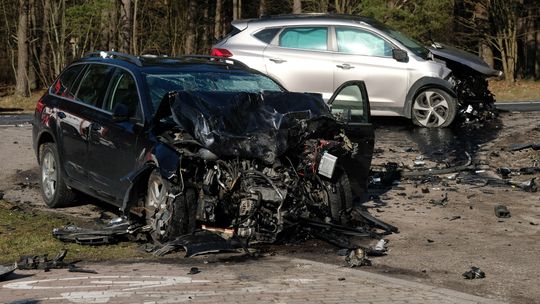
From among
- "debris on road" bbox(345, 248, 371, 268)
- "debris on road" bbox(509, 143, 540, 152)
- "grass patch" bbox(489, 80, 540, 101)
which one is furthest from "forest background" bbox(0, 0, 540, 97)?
"debris on road" bbox(345, 248, 371, 268)

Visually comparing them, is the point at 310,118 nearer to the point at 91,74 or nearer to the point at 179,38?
the point at 91,74

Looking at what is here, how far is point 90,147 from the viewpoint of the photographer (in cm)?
940

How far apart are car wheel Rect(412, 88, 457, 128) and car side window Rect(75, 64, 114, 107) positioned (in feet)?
22.6

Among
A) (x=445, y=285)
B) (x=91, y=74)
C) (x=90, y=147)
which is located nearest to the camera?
(x=445, y=285)

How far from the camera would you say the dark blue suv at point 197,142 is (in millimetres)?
7938

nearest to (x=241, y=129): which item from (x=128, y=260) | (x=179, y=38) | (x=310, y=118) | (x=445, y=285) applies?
(x=310, y=118)

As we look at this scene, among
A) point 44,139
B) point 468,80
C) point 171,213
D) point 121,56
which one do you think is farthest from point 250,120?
point 468,80

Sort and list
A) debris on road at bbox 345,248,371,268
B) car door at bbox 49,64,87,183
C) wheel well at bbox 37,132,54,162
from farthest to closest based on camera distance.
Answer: wheel well at bbox 37,132,54,162, car door at bbox 49,64,87,183, debris on road at bbox 345,248,371,268

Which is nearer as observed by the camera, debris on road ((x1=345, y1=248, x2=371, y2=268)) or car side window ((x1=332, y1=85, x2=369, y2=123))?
debris on road ((x1=345, y1=248, x2=371, y2=268))

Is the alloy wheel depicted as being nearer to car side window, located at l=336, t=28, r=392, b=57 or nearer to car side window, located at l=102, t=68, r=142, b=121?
car side window, located at l=336, t=28, r=392, b=57

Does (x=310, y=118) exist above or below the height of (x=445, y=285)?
above

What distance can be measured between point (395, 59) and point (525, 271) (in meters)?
8.27

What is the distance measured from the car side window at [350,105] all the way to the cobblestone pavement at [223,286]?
2.45m

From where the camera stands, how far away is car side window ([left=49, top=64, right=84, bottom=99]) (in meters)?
10.4
